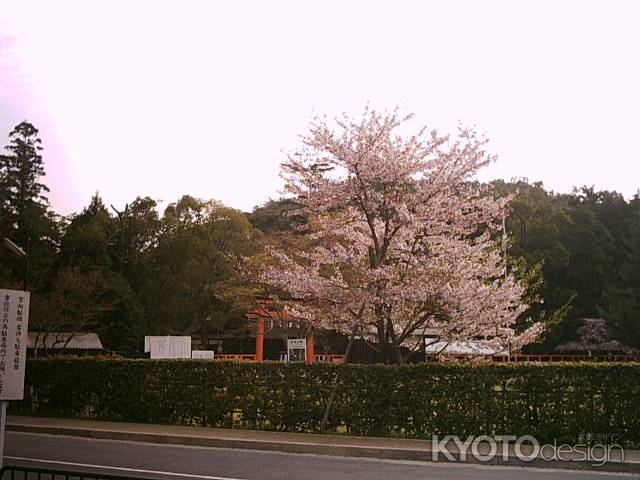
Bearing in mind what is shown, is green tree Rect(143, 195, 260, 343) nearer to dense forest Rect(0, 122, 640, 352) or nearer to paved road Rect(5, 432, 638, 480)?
dense forest Rect(0, 122, 640, 352)

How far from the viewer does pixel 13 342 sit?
9.66m

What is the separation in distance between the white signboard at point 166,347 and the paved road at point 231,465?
1787 centimetres

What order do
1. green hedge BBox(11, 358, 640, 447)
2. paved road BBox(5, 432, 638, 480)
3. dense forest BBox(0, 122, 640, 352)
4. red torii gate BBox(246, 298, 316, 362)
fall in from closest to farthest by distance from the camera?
paved road BBox(5, 432, 638, 480), green hedge BBox(11, 358, 640, 447), red torii gate BBox(246, 298, 316, 362), dense forest BBox(0, 122, 640, 352)

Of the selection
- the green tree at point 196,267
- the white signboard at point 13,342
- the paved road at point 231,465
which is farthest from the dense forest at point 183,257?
the white signboard at point 13,342

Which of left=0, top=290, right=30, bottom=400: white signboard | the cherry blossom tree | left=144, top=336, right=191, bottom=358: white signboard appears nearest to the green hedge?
the cherry blossom tree

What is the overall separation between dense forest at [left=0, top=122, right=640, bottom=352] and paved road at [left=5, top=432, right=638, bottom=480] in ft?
86.5

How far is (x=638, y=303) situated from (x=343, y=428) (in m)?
47.1

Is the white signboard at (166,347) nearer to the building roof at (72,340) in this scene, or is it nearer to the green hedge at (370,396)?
the green hedge at (370,396)

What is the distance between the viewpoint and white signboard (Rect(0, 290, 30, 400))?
9.33 meters

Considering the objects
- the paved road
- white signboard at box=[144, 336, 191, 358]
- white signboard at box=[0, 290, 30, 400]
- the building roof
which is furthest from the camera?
the building roof

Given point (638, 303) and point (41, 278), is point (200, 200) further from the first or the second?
point (638, 303)

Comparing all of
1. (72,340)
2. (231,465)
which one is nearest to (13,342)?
(231,465)

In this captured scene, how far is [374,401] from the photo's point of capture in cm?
1625

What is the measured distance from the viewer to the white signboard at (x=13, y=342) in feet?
30.6
